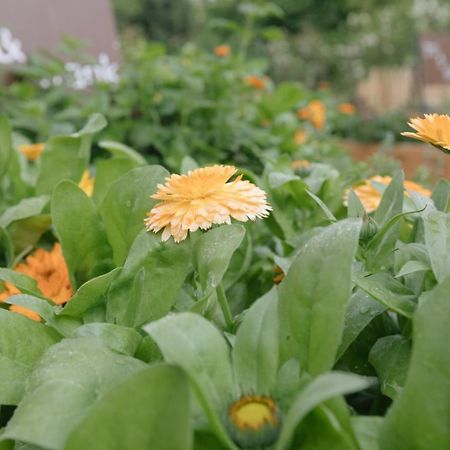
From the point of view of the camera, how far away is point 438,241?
620 mm

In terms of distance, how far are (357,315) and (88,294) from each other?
0.27 metres

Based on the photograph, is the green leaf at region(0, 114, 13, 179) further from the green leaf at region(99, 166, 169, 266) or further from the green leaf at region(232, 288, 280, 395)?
the green leaf at region(232, 288, 280, 395)

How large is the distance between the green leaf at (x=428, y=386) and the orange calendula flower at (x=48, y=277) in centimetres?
50

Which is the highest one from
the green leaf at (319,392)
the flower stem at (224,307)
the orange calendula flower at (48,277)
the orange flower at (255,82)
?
the green leaf at (319,392)

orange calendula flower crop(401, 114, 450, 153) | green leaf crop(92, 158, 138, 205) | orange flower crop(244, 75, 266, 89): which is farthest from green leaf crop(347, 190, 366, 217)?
orange flower crop(244, 75, 266, 89)

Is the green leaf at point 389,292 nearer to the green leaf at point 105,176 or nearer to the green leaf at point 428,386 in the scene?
the green leaf at point 428,386

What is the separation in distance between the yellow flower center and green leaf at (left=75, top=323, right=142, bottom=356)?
170 mm

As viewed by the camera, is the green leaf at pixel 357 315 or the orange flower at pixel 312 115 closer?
the green leaf at pixel 357 315

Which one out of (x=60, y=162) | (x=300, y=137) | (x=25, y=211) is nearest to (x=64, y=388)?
(x=25, y=211)

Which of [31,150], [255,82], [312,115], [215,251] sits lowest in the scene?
[312,115]

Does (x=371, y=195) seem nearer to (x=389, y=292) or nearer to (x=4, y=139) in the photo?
(x=389, y=292)

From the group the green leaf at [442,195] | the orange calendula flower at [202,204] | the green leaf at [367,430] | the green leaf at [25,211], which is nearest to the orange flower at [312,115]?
the green leaf at [25,211]

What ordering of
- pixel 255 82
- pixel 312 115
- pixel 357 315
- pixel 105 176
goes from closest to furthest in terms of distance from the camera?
pixel 357 315
pixel 105 176
pixel 255 82
pixel 312 115

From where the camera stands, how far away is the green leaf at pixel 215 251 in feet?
2.01
